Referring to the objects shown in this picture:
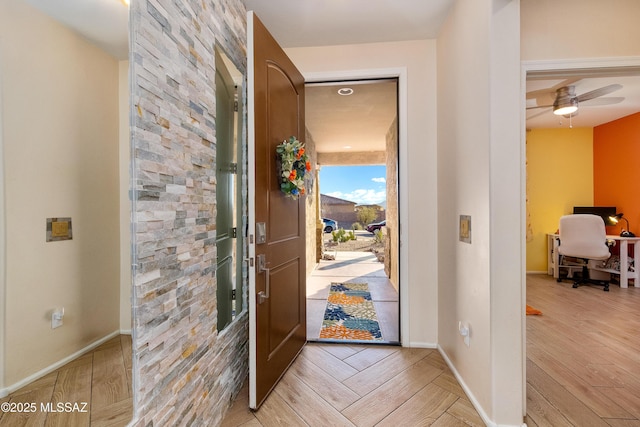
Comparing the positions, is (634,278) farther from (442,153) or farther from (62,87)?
(62,87)

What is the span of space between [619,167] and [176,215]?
6675 mm

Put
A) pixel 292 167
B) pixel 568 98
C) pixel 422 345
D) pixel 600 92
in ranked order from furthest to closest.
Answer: pixel 568 98, pixel 600 92, pixel 422 345, pixel 292 167

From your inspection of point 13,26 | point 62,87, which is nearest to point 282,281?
point 62,87

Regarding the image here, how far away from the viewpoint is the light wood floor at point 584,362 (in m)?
1.73

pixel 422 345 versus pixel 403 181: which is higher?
pixel 403 181

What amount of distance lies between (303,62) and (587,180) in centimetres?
580

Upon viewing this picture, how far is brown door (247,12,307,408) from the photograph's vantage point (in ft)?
5.72

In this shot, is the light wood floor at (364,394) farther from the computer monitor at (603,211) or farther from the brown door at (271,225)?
the computer monitor at (603,211)

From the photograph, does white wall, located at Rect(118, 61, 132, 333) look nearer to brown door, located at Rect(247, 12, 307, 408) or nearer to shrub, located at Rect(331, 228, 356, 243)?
brown door, located at Rect(247, 12, 307, 408)

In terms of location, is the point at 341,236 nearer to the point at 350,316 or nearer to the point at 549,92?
the point at 350,316

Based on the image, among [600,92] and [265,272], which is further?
[600,92]

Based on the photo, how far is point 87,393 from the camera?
90cm

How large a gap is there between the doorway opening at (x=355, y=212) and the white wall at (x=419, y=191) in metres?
0.20

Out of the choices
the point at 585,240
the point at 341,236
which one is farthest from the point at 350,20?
the point at 341,236
